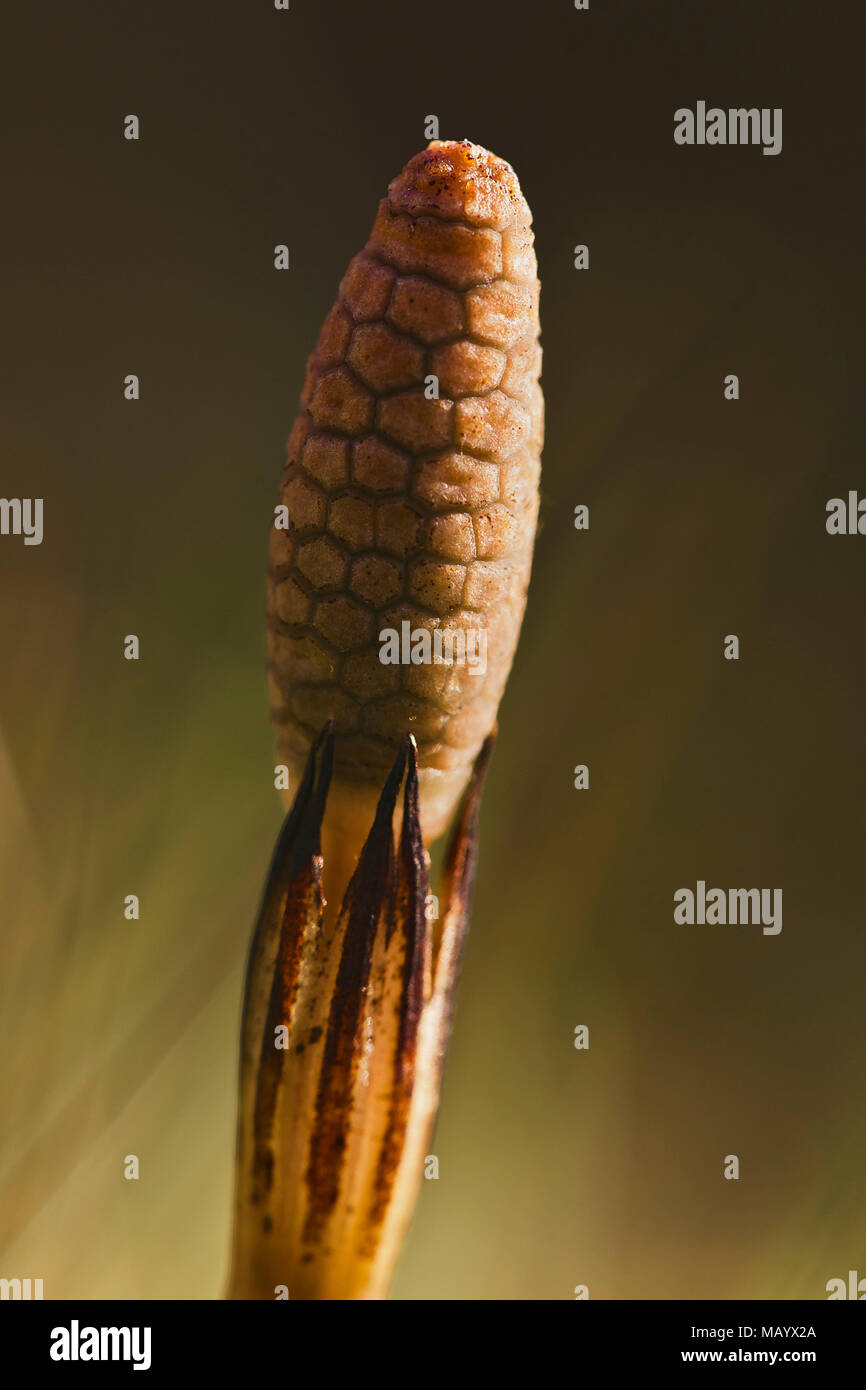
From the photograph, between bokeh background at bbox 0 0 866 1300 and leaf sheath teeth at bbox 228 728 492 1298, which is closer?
leaf sheath teeth at bbox 228 728 492 1298

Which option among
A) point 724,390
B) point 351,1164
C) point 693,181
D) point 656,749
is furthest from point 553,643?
Answer: point 351,1164

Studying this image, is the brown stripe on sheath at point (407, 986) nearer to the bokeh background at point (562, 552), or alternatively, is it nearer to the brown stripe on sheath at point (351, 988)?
the brown stripe on sheath at point (351, 988)

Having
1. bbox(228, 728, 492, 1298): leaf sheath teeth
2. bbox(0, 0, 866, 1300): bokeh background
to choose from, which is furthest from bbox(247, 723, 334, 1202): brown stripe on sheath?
bbox(0, 0, 866, 1300): bokeh background

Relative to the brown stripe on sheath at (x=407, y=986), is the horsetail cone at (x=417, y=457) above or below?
above

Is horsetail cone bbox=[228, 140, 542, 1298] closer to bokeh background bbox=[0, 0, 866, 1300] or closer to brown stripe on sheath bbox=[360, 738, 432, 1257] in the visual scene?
brown stripe on sheath bbox=[360, 738, 432, 1257]

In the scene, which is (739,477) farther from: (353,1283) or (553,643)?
(353,1283)

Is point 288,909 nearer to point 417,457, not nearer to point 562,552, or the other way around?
point 417,457

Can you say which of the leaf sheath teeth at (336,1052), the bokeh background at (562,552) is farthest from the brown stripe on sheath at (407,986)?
the bokeh background at (562,552)
